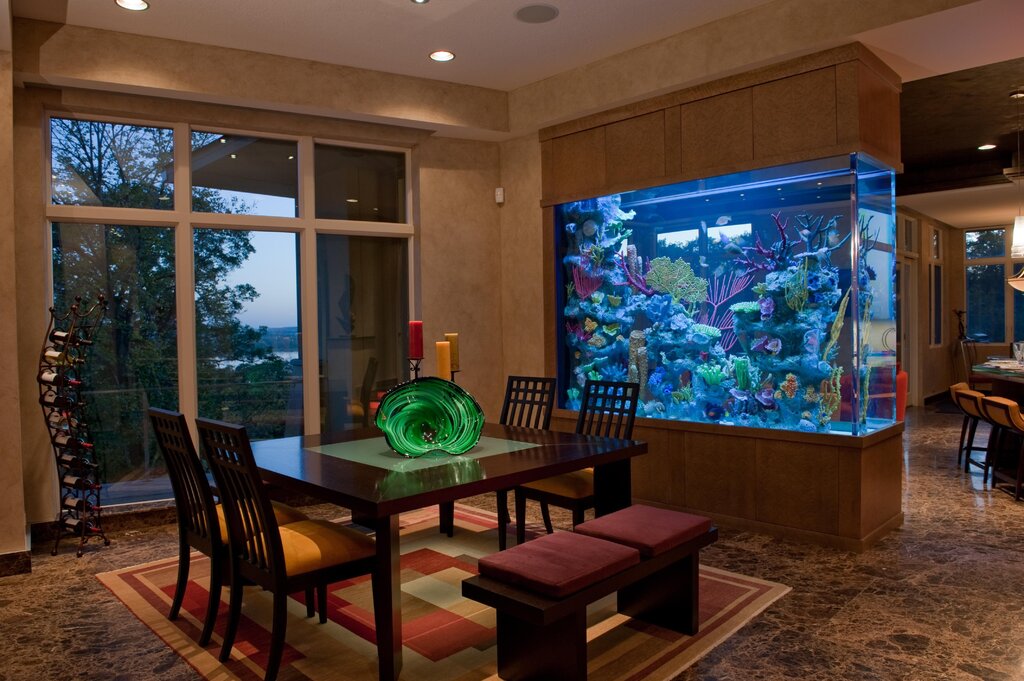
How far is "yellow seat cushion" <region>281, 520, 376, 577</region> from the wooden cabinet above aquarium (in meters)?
3.12

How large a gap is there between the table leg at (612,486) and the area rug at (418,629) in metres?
0.44

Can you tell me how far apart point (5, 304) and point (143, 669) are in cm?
226

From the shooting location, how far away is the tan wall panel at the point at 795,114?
157 inches

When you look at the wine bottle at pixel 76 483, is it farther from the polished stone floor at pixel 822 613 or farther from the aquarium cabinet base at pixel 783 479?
the aquarium cabinet base at pixel 783 479

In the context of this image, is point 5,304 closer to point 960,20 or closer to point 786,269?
point 786,269

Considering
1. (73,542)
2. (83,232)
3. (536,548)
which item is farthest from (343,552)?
(83,232)

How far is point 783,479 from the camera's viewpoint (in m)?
4.21

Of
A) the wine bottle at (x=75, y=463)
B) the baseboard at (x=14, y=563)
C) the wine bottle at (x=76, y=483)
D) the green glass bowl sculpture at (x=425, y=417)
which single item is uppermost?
the green glass bowl sculpture at (x=425, y=417)

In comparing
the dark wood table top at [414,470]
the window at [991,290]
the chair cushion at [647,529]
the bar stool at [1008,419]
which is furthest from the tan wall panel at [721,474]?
the window at [991,290]

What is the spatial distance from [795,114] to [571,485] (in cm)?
248

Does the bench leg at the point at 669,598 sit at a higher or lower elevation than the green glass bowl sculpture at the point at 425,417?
lower

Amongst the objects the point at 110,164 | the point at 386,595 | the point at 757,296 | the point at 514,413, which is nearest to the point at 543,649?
the point at 386,595

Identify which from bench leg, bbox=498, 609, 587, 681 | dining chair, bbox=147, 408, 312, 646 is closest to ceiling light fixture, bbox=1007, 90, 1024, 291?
bench leg, bbox=498, 609, 587, 681

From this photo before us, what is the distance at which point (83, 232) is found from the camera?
4.60 meters
